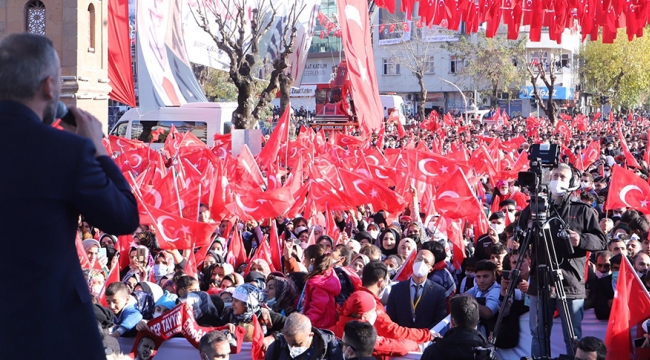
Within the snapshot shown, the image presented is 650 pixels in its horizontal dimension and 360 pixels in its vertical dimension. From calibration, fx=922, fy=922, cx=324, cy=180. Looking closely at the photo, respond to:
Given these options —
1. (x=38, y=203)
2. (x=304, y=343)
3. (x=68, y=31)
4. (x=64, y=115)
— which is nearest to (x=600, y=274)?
(x=304, y=343)

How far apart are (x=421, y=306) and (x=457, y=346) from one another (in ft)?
6.81

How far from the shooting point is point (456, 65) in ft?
236

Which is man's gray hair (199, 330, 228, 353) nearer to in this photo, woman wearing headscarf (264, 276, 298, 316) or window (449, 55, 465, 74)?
woman wearing headscarf (264, 276, 298, 316)

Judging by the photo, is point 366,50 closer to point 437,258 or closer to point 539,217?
point 437,258

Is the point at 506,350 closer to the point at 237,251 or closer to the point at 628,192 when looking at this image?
the point at 237,251

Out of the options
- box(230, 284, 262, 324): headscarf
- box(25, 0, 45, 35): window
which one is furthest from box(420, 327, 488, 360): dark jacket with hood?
box(25, 0, 45, 35): window

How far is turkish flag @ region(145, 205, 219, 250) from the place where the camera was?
31.6ft

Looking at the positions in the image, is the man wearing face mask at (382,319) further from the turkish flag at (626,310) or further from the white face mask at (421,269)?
the turkish flag at (626,310)

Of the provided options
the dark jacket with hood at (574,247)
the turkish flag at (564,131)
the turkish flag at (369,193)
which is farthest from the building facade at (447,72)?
the dark jacket with hood at (574,247)

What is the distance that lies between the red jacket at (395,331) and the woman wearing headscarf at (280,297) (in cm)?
91

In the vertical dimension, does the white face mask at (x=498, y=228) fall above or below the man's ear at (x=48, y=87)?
below

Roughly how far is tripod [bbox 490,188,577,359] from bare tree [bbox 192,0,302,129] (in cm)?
2323

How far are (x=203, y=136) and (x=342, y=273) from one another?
70.3 feet

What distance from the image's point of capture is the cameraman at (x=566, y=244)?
20.6 ft
